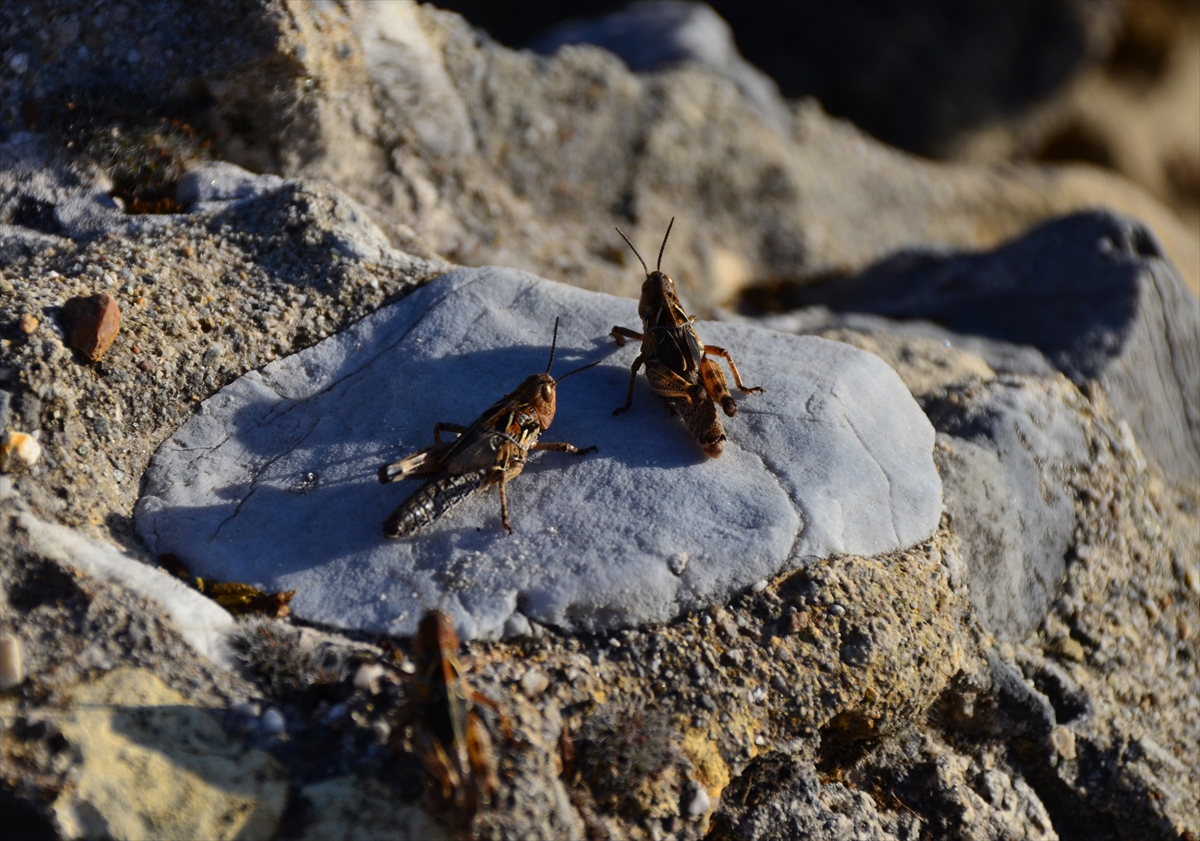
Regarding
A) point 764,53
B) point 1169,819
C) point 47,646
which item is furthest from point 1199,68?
point 47,646

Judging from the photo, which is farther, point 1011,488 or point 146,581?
point 1011,488

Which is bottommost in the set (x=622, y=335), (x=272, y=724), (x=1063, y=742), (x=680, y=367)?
(x=1063, y=742)

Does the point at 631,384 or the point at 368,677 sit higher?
the point at 631,384

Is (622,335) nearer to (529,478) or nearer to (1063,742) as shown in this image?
(529,478)

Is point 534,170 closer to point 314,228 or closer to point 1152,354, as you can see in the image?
point 314,228

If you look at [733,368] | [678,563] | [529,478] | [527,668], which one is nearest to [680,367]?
[733,368]

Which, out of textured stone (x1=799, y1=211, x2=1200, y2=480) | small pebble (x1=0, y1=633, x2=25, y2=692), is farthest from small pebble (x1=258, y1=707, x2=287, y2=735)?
textured stone (x1=799, y1=211, x2=1200, y2=480)

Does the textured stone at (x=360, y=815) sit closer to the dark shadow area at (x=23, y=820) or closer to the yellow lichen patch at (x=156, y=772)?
the yellow lichen patch at (x=156, y=772)

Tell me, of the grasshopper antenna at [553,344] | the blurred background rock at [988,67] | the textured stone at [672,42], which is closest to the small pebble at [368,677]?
the grasshopper antenna at [553,344]
